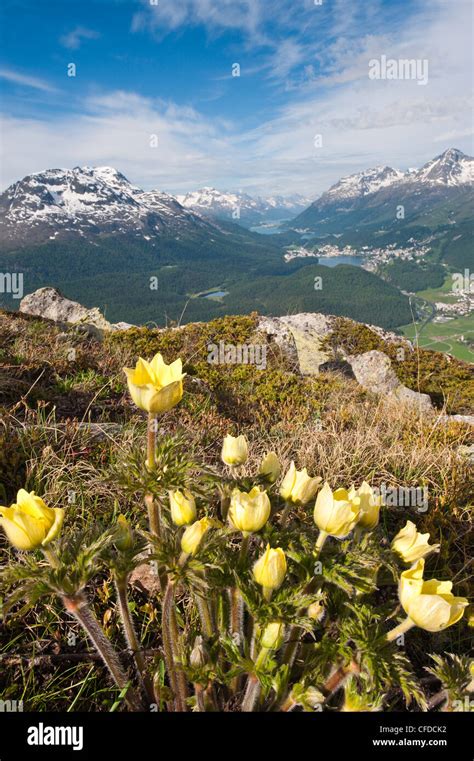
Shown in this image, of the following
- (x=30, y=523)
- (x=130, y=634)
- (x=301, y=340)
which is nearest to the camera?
(x=30, y=523)

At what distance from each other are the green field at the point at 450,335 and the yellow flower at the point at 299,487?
73.7m

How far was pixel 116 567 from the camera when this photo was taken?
168cm

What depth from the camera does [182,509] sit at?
1.59 metres

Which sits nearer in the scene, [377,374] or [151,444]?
[151,444]

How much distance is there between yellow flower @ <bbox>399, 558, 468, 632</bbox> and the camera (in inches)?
56.0

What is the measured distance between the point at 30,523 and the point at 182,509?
0.54m

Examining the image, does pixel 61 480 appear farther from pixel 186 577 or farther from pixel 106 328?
pixel 106 328

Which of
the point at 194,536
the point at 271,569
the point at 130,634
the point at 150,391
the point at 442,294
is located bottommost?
the point at 130,634

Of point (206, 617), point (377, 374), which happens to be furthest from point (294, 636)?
point (377, 374)

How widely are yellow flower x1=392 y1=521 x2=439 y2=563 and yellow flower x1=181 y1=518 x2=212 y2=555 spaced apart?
0.87 metres

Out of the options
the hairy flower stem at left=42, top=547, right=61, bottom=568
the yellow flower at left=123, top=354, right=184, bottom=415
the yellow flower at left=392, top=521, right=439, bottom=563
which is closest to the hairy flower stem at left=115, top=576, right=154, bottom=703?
the hairy flower stem at left=42, top=547, right=61, bottom=568

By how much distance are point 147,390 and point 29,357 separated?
14.9 feet

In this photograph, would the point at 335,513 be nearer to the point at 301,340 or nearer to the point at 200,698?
the point at 200,698

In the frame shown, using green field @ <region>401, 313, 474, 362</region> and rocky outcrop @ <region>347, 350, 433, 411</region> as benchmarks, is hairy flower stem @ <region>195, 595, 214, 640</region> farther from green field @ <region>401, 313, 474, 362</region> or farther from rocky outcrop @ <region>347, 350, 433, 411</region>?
green field @ <region>401, 313, 474, 362</region>
